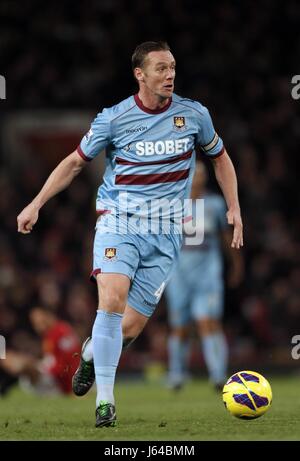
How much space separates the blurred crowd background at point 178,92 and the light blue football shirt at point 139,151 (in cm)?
843

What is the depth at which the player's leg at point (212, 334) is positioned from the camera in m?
11.9

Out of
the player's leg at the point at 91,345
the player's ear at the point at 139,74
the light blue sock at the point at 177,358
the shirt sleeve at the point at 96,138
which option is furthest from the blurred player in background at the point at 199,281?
the shirt sleeve at the point at 96,138

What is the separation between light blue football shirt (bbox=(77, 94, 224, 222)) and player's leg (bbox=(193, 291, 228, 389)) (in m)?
4.73

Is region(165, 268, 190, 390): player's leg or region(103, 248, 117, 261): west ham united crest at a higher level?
region(103, 248, 117, 261): west ham united crest

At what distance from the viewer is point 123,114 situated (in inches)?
289

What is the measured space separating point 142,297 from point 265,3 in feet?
41.9

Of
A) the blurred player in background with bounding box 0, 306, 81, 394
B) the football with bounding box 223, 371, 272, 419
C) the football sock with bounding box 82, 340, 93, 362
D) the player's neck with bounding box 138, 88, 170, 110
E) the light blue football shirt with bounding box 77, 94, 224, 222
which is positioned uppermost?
the player's neck with bounding box 138, 88, 170, 110

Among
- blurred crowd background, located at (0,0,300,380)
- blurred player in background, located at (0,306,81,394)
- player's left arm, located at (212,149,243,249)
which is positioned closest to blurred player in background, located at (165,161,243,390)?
blurred player in background, located at (0,306,81,394)

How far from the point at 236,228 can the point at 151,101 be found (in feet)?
3.45

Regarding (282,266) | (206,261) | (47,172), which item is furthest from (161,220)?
(47,172)

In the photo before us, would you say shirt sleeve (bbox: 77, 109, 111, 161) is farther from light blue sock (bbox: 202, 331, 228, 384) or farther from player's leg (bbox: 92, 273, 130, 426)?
light blue sock (bbox: 202, 331, 228, 384)

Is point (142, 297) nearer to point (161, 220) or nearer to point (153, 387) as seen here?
point (161, 220)

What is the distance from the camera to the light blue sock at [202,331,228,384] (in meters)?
11.9

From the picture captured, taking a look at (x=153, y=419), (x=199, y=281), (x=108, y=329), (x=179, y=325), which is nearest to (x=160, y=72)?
(x=108, y=329)
